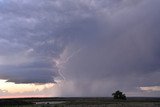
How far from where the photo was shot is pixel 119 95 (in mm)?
148000
